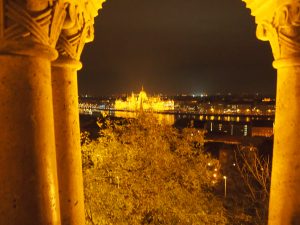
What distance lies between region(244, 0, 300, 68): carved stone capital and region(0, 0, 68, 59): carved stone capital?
201 centimetres

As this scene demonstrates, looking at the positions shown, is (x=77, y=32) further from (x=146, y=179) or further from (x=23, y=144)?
(x=146, y=179)

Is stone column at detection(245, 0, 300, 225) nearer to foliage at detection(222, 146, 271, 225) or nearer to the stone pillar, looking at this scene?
the stone pillar

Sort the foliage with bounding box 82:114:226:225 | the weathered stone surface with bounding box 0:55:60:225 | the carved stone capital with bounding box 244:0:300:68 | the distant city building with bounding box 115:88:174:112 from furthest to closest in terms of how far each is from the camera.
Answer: the distant city building with bounding box 115:88:174:112 < the foliage with bounding box 82:114:226:225 < the carved stone capital with bounding box 244:0:300:68 < the weathered stone surface with bounding box 0:55:60:225

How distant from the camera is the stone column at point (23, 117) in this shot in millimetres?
2256

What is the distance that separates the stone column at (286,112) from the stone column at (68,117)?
183cm

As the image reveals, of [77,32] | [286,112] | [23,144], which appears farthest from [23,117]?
[286,112]

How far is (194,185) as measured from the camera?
32.4ft

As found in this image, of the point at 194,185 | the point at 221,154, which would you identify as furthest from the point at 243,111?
the point at 194,185

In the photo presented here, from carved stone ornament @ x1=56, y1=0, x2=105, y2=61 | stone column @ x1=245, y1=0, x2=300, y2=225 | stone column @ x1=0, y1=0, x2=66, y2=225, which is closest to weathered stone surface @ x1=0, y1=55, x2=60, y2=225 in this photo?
stone column @ x1=0, y1=0, x2=66, y2=225

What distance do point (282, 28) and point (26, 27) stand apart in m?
2.21

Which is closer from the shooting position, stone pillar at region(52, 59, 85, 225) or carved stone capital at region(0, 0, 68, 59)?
carved stone capital at region(0, 0, 68, 59)

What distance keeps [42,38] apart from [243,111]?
127048 mm

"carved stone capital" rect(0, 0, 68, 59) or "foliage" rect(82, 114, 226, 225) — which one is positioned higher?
"carved stone capital" rect(0, 0, 68, 59)

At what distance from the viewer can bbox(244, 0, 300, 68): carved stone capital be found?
308 centimetres
